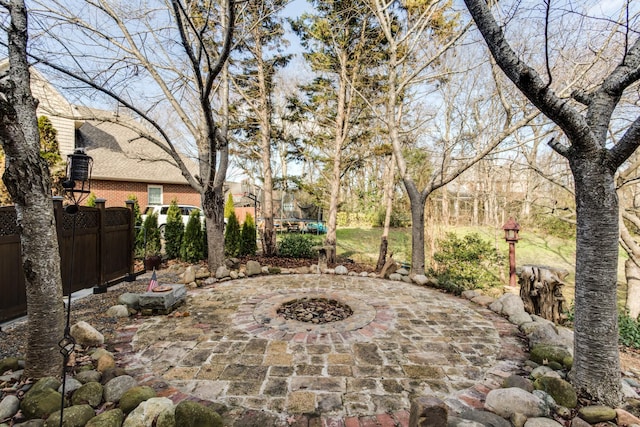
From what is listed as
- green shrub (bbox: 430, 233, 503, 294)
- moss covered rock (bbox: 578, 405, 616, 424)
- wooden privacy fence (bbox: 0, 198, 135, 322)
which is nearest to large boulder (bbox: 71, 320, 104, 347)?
wooden privacy fence (bbox: 0, 198, 135, 322)

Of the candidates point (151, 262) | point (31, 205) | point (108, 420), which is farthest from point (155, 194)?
point (108, 420)

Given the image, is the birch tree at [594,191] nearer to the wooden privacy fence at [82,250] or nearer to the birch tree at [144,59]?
the birch tree at [144,59]

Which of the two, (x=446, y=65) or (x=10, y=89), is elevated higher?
(x=446, y=65)

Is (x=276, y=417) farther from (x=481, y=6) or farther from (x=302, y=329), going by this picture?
(x=481, y=6)

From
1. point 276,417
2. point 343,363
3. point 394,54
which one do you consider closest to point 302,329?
point 343,363

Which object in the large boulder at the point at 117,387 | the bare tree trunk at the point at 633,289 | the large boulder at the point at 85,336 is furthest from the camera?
the bare tree trunk at the point at 633,289

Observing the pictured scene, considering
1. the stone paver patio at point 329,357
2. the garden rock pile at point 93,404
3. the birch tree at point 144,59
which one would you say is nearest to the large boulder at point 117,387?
the garden rock pile at point 93,404

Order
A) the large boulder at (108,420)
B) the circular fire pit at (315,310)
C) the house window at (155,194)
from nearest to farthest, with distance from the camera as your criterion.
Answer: the large boulder at (108,420), the circular fire pit at (315,310), the house window at (155,194)

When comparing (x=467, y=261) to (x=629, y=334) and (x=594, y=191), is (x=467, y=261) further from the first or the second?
(x=594, y=191)

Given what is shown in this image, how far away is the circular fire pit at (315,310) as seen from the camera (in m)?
4.03

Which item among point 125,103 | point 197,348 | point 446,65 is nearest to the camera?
point 197,348

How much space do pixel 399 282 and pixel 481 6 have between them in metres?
4.87

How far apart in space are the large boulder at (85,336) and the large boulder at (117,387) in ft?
3.31

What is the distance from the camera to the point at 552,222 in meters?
12.0
